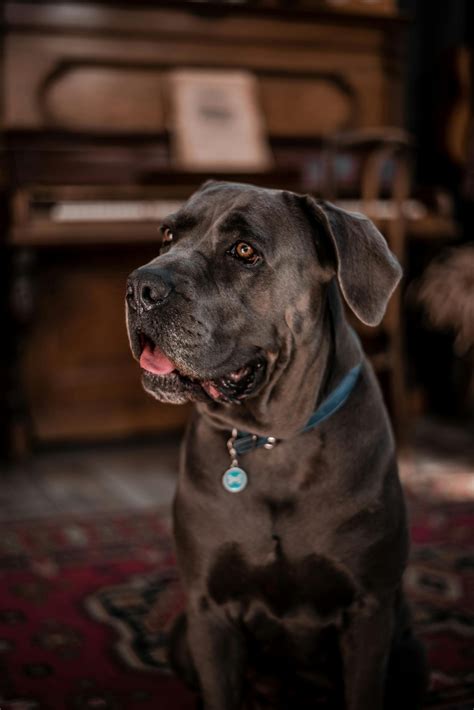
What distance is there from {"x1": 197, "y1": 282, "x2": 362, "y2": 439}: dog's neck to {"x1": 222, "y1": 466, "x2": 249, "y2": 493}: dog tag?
0.28 ft

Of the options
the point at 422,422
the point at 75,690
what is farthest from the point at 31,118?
the point at 75,690

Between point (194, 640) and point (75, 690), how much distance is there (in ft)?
1.55

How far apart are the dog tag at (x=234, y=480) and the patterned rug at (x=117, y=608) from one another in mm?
608

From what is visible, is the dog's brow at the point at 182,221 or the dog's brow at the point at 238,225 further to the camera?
the dog's brow at the point at 182,221

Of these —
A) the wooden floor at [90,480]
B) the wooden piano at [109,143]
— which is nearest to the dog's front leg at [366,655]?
the wooden floor at [90,480]

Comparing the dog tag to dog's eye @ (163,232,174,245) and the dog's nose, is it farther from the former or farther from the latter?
dog's eye @ (163,232,174,245)

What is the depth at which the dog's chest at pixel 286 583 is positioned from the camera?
60.6 inches

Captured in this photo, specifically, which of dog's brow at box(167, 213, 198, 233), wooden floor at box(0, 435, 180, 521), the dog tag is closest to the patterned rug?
wooden floor at box(0, 435, 180, 521)

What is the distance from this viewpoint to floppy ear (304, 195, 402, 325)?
1.54m

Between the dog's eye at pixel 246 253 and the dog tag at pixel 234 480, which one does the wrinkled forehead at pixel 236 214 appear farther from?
the dog tag at pixel 234 480

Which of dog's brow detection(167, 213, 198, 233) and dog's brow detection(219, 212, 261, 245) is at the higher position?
dog's brow detection(219, 212, 261, 245)

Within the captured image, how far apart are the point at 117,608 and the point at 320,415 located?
1040 millimetres

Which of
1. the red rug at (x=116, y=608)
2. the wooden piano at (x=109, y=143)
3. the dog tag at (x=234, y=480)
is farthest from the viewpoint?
the wooden piano at (x=109, y=143)

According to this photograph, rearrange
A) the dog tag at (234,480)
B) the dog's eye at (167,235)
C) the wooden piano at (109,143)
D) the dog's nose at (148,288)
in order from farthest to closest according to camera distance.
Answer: the wooden piano at (109,143), the dog's eye at (167,235), the dog tag at (234,480), the dog's nose at (148,288)
